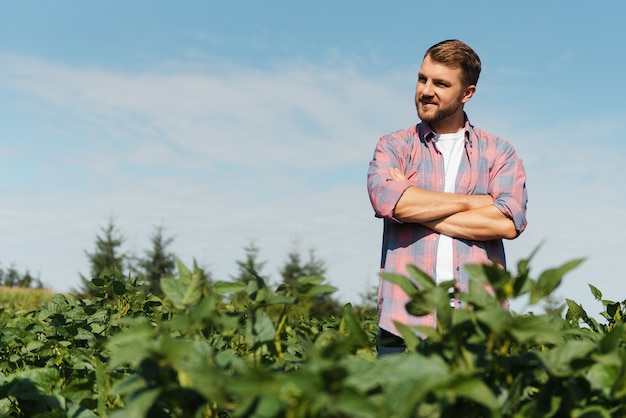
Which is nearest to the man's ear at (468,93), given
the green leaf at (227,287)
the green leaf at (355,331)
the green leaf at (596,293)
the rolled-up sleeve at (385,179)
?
the rolled-up sleeve at (385,179)

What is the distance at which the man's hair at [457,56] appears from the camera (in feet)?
13.9

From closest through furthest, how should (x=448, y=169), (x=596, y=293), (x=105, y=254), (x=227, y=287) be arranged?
1. (x=227, y=287)
2. (x=596, y=293)
3. (x=448, y=169)
4. (x=105, y=254)

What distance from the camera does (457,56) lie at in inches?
167

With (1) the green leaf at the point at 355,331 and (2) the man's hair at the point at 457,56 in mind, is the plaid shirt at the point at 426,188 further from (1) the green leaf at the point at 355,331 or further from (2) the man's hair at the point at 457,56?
(1) the green leaf at the point at 355,331

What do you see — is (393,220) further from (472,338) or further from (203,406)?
(203,406)

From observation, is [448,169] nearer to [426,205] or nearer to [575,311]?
[426,205]

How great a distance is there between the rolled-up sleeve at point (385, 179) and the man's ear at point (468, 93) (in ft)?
1.49

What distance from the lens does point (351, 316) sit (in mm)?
2252

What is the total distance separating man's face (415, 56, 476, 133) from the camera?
4.23 meters

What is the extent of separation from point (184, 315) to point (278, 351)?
29 centimetres

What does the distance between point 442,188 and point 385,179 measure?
15.2 inches

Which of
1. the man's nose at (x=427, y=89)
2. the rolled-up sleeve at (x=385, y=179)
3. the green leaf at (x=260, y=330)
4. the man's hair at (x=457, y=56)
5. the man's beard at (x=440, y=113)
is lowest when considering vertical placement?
the green leaf at (x=260, y=330)

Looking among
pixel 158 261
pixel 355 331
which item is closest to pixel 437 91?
pixel 355 331

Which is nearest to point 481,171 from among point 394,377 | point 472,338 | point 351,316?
point 351,316
